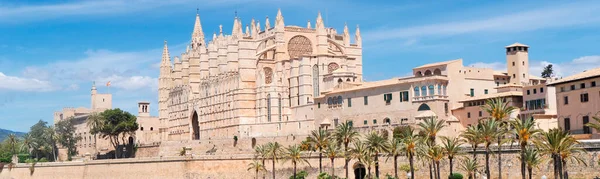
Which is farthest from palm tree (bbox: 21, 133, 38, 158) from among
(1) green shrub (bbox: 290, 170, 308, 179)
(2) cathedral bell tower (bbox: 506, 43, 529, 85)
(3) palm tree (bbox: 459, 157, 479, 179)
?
(3) palm tree (bbox: 459, 157, 479, 179)

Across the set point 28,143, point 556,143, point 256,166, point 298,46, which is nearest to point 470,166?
point 556,143

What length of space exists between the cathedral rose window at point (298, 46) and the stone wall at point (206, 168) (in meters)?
25.0

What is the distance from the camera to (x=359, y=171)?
7262 cm

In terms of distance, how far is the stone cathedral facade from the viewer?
312 feet

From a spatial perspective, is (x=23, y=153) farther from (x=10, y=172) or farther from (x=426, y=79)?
(x=426, y=79)

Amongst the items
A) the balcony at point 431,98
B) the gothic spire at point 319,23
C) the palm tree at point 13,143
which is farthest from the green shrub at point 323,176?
the palm tree at point 13,143

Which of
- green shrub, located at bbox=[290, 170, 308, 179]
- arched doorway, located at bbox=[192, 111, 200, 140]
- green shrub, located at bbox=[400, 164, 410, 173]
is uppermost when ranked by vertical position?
arched doorway, located at bbox=[192, 111, 200, 140]

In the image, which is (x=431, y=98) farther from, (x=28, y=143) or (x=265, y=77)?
(x=28, y=143)

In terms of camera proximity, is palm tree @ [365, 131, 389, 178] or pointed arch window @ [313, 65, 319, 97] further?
pointed arch window @ [313, 65, 319, 97]

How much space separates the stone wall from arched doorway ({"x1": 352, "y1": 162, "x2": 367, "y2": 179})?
0.40m

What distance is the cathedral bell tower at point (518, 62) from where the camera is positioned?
82250 millimetres

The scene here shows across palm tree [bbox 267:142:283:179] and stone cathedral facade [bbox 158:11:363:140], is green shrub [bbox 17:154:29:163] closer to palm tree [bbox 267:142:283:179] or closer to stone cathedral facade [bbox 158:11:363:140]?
stone cathedral facade [bbox 158:11:363:140]

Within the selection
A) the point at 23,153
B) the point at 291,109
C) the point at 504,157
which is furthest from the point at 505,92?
the point at 23,153

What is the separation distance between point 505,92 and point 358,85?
1732 cm
